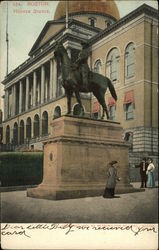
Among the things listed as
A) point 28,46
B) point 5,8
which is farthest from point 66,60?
point 5,8

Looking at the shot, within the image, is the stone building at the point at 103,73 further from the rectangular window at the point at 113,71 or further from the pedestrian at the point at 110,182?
the pedestrian at the point at 110,182

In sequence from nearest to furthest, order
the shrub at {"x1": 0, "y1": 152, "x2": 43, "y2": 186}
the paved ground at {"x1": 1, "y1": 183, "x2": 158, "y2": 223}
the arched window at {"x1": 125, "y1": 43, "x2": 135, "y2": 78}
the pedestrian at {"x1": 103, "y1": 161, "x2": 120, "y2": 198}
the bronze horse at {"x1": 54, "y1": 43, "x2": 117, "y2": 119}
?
the paved ground at {"x1": 1, "y1": 183, "x2": 158, "y2": 223} → the pedestrian at {"x1": 103, "y1": 161, "x2": 120, "y2": 198} → the bronze horse at {"x1": 54, "y1": 43, "x2": 117, "y2": 119} → the shrub at {"x1": 0, "y1": 152, "x2": 43, "y2": 186} → the arched window at {"x1": 125, "y1": 43, "x2": 135, "y2": 78}

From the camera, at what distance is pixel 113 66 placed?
14.3 m

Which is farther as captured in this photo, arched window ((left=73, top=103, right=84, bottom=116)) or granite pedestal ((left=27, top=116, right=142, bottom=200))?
arched window ((left=73, top=103, right=84, bottom=116))

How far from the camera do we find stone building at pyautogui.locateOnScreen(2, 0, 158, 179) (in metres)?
9.97

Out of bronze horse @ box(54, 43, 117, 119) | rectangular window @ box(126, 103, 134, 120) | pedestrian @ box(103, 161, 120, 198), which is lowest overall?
pedestrian @ box(103, 161, 120, 198)

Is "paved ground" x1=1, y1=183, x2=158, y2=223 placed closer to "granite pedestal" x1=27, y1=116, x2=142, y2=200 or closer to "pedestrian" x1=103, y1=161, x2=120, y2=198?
"pedestrian" x1=103, y1=161, x2=120, y2=198

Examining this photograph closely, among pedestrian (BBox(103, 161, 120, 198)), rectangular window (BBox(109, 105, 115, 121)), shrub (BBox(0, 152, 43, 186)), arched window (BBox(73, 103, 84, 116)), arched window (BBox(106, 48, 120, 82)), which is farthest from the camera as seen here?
arched window (BBox(106, 48, 120, 82))

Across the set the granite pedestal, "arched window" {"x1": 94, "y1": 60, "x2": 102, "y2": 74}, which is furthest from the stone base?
"arched window" {"x1": 94, "y1": 60, "x2": 102, "y2": 74}

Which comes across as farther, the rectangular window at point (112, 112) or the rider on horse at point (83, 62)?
the rectangular window at point (112, 112)

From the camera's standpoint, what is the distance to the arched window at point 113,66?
13.2m

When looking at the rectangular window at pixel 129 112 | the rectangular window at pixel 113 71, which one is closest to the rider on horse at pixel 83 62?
the rectangular window at pixel 129 112

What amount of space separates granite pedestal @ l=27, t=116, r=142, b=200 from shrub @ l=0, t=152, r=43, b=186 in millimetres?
1368

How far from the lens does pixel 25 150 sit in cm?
1340
